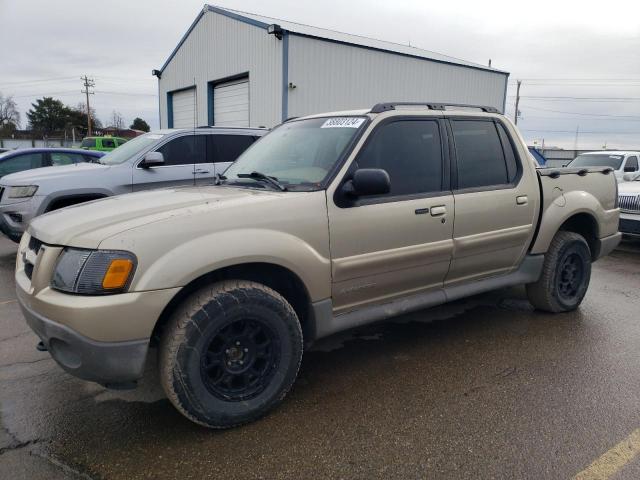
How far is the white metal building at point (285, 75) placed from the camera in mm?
15497

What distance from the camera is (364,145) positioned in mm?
3373

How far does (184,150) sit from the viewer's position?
741 centimetres

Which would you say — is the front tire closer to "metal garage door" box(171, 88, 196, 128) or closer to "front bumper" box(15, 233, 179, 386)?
"front bumper" box(15, 233, 179, 386)

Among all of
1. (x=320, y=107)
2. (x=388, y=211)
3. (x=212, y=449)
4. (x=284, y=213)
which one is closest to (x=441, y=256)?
(x=388, y=211)

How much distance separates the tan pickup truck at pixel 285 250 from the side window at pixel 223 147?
359 centimetres

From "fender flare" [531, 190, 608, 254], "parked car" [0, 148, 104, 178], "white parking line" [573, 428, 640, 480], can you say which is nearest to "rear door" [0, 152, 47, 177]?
"parked car" [0, 148, 104, 178]

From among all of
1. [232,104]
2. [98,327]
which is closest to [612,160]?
[232,104]

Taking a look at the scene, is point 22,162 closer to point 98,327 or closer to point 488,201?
point 98,327

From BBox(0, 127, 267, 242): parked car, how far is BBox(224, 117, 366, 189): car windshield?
299 centimetres

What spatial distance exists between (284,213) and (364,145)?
819 millimetres

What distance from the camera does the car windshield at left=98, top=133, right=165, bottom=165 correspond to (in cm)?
709

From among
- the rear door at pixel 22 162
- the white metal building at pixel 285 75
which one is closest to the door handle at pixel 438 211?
the rear door at pixel 22 162

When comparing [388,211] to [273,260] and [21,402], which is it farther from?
[21,402]

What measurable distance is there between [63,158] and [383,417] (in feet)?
27.9
